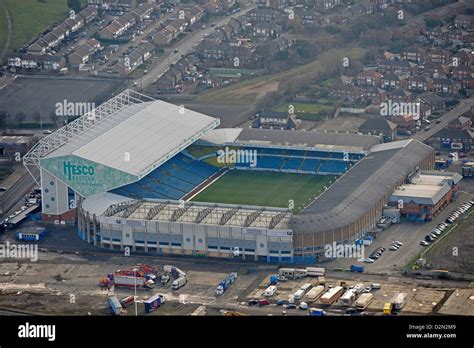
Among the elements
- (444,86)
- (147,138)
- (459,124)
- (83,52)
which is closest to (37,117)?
(83,52)

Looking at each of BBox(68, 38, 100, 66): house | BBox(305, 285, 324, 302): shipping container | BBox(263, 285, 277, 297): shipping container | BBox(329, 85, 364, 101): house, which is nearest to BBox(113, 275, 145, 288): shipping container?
BBox(263, 285, 277, 297): shipping container

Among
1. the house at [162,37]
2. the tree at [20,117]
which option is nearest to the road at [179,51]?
the house at [162,37]

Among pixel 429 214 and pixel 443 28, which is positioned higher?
pixel 443 28

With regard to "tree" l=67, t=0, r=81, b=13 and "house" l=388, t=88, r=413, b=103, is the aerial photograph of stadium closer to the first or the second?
"house" l=388, t=88, r=413, b=103

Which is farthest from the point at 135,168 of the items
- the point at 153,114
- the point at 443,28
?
the point at 443,28

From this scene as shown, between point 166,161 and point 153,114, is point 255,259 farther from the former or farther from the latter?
point 153,114

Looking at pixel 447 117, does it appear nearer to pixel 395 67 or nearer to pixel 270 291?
pixel 395 67
